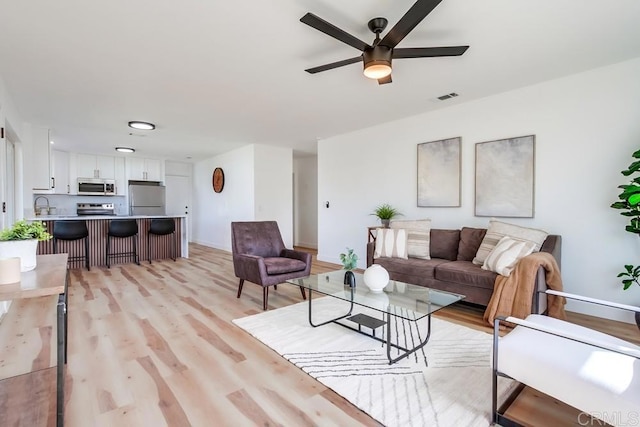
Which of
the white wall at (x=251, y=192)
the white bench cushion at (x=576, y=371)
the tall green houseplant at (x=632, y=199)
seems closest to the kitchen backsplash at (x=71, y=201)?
the white wall at (x=251, y=192)

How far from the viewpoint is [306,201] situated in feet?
26.8

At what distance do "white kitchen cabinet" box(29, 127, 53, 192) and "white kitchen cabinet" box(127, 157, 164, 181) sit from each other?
Answer: 2820 millimetres

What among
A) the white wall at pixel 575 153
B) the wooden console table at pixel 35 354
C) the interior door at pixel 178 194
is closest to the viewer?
the wooden console table at pixel 35 354

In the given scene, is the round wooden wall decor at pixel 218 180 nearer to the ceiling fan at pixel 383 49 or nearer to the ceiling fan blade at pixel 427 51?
the ceiling fan at pixel 383 49

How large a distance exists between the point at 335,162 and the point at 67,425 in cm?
485

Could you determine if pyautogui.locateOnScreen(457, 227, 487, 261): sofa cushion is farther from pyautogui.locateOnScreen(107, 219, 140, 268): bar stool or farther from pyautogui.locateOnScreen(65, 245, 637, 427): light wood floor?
pyautogui.locateOnScreen(107, 219, 140, 268): bar stool

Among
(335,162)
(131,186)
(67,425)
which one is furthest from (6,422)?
(131,186)

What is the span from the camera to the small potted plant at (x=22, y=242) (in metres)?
1.51

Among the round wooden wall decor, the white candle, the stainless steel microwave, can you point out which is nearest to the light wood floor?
the white candle

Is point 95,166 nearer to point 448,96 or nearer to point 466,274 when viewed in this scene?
point 448,96

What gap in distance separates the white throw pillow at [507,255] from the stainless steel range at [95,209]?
832 cm

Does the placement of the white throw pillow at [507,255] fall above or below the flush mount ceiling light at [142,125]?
below

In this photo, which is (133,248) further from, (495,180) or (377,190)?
(495,180)

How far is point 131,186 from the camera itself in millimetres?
7508
